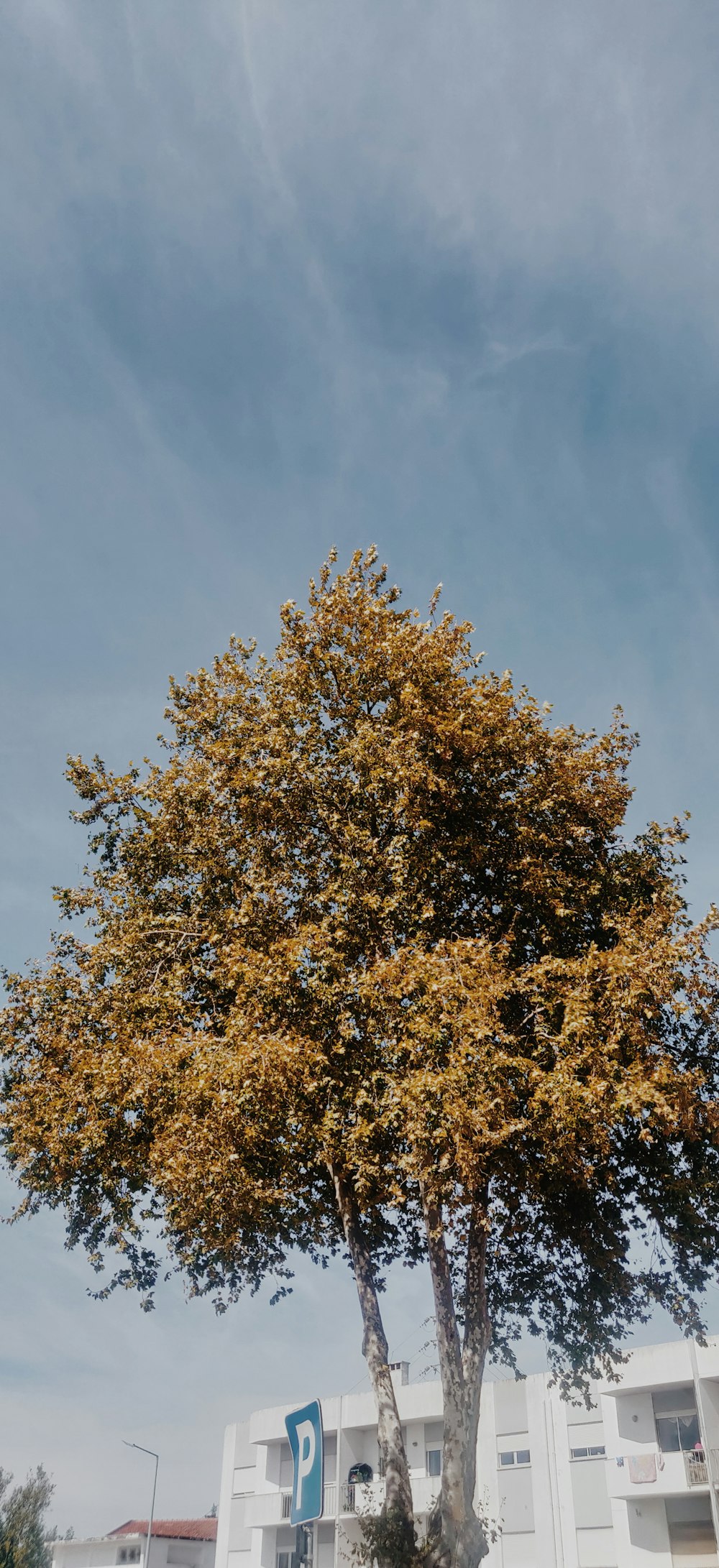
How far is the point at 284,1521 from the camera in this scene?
5269cm

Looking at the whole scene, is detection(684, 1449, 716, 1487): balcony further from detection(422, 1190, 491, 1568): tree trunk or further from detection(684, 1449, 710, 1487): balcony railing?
detection(422, 1190, 491, 1568): tree trunk

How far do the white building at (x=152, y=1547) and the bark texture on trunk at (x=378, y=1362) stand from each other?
241 ft

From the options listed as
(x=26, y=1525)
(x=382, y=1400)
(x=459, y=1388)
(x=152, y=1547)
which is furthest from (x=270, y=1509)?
(x=459, y=1388)

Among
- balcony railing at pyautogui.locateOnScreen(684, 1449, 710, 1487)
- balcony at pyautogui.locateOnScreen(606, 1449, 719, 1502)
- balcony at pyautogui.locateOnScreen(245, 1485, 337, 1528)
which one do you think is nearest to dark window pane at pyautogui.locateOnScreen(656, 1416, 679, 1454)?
balcony at pyautogui.locateOnScreen(606, 1449, 719, 1502)

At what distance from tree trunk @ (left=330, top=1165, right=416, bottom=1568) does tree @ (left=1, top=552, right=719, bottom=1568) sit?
5 centimetres

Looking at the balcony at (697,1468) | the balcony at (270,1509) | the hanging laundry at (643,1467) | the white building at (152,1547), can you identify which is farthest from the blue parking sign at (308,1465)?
the white building at (152,1547)

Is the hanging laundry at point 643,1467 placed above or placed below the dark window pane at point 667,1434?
below

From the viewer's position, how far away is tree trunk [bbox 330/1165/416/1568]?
15.4m

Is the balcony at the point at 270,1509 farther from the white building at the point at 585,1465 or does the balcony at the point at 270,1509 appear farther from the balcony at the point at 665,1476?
the balcony at the point at 665,1476

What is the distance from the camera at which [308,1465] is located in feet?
39.2

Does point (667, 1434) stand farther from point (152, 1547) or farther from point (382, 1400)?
point (152, 1547)

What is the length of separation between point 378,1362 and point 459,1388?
131cm

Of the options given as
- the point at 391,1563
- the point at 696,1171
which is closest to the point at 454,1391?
the point at 391,1563

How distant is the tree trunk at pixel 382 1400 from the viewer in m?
15.4
